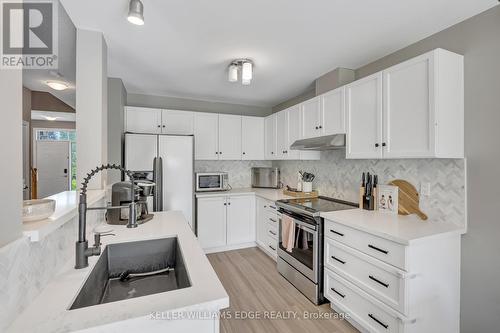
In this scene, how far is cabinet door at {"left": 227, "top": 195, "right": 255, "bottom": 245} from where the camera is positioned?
3.63m

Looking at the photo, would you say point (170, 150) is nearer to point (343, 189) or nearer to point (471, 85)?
point (343, 189)

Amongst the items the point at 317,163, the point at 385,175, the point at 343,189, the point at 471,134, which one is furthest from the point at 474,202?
the point at 317,163

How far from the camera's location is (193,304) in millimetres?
824

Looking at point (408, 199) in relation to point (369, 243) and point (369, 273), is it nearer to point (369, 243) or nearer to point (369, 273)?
point (369, 243)

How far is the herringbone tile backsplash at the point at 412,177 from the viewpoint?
5.92 feet

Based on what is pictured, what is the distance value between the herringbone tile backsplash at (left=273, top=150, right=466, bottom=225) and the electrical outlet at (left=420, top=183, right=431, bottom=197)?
22mm

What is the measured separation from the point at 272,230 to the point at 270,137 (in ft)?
5.24

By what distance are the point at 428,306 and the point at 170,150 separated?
122 inches

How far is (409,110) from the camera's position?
1813 mm

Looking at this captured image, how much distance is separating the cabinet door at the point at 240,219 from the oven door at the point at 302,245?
1.02 m

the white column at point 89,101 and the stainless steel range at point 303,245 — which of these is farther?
the stainless steel range at point 303,245

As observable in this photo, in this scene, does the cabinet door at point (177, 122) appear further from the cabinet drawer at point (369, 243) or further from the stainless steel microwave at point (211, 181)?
the cabinet drawer at point (369, 243)

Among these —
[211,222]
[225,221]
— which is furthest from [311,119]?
[211,222]

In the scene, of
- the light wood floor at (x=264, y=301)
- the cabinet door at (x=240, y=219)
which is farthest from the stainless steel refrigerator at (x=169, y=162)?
the light wood floor at (x=264, y=301)
